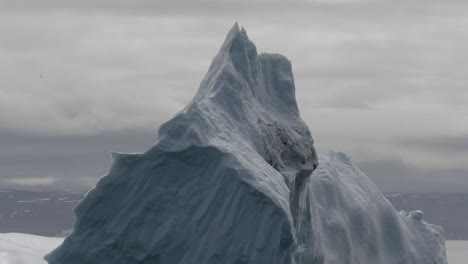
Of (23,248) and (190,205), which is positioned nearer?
(190,205)

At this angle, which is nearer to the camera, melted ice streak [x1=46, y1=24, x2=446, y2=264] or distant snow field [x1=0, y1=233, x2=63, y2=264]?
melted ice streak [x1=46, y1=24, x2=446, y2=264]

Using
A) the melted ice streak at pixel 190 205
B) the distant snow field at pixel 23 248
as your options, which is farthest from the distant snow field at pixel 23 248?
the melted ice streak at pixel 190 205

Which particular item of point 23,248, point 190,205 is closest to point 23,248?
point 23,248

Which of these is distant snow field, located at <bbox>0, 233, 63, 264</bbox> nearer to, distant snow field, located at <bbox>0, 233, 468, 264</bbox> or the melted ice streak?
distant snow field, located at <bbox>0, 233, 468, 264</bbox>

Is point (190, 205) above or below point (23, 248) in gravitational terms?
above

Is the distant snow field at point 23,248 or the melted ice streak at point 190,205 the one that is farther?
the distant snow field at point 23,248

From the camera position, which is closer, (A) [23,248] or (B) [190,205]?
(B) [190,205]

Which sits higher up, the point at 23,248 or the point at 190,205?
the point at 190,205

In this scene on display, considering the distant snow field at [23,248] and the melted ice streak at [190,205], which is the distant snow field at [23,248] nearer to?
the distant snow field at [23,248]

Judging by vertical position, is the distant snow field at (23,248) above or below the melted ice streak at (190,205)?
below

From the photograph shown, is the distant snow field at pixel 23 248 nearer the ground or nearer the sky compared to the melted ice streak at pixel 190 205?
nearer the ground

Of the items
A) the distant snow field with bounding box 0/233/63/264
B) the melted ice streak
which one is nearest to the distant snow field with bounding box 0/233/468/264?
the distant snow field with bounding box 0/233/63/264

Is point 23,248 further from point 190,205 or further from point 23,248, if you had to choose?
point 190,205

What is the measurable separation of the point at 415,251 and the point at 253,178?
1066 cm
